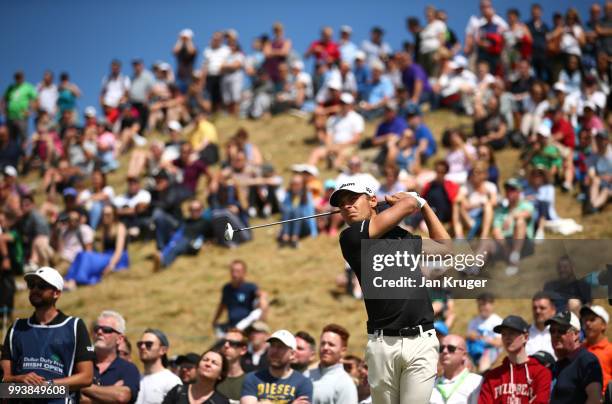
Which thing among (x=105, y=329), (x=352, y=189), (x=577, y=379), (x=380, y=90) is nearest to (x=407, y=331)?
(x=352, y=189)

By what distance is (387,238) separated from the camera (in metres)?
7.11

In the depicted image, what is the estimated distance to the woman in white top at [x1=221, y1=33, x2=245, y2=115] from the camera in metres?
24.1

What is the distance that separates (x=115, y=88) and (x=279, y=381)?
649 inches

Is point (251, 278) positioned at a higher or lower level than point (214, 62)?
lower

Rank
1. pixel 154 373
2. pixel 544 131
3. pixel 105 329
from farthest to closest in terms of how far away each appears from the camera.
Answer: pixel 544 131
pixel 154 373
pixel 105 329

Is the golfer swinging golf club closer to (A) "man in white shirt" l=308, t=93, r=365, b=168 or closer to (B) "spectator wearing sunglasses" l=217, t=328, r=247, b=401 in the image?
(B) "spectator wearing sunglasses" l=217, t=328, r=247, b=401

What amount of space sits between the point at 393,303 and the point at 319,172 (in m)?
13.3

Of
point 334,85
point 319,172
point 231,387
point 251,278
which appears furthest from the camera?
point 334,85

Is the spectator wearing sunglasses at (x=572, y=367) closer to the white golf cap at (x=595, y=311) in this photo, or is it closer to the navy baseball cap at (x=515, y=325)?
the navy baseball cap at (x=515, y=325)

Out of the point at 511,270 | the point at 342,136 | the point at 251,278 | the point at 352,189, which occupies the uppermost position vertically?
the point at 342,136

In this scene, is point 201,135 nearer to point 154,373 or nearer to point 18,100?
point 18,100

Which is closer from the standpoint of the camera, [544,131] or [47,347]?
[47,347]

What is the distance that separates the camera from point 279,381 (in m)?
9.82

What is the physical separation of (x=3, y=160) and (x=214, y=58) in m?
5.25
